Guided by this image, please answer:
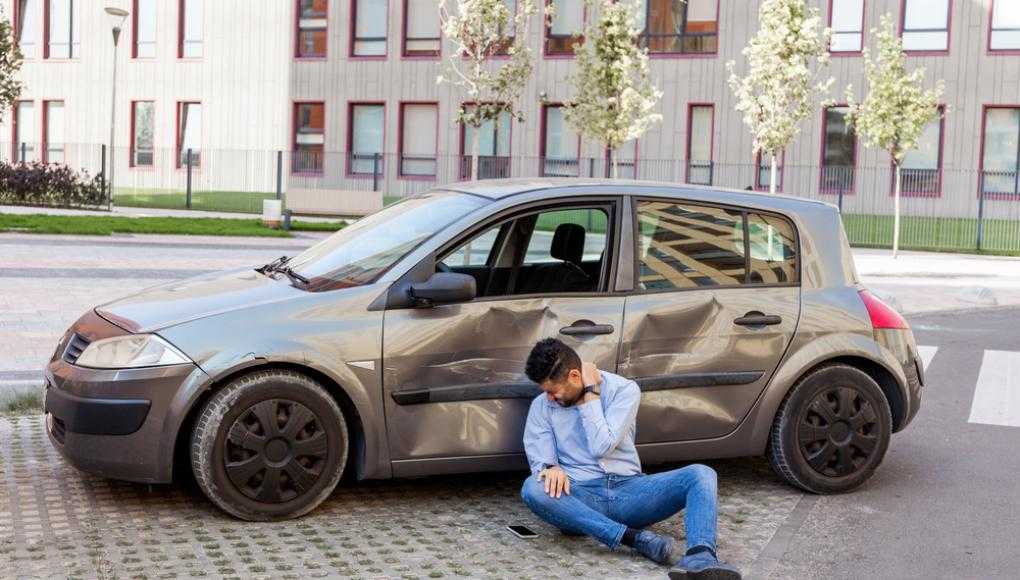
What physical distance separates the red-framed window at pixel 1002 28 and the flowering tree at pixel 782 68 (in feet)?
24.6

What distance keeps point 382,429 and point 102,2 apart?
143ft

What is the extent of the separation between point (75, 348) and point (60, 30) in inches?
1738

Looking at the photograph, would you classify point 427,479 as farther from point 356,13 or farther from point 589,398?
point 356,13

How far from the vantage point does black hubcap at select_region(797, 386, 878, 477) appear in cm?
675

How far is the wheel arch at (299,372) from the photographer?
5797mm

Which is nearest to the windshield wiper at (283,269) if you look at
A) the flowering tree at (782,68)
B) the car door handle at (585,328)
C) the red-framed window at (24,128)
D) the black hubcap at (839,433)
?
the car door handle at (585,328)

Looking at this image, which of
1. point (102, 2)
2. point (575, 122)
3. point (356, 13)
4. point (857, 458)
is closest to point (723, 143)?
point (575, 122)

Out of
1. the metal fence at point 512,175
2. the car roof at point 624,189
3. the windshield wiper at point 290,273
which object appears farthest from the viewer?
the metal fence at point 512,175

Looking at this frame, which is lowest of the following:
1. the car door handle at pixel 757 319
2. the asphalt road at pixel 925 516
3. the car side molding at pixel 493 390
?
the asphalt road at pixel 925 516

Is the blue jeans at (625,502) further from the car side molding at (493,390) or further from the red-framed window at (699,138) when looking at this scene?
the red-framed window at (699,138)

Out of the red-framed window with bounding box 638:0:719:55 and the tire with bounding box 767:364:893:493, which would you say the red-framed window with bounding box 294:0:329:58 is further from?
the tire with bounding box 767:364:893:493

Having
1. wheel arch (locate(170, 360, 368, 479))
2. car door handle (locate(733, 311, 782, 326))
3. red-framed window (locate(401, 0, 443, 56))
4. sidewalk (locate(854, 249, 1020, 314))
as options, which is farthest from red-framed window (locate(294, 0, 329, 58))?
wheel arch (locate(170, 360, 368, 479))

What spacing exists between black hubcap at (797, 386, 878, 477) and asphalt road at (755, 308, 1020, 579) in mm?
179

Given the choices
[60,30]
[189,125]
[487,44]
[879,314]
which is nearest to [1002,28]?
[487,44]
